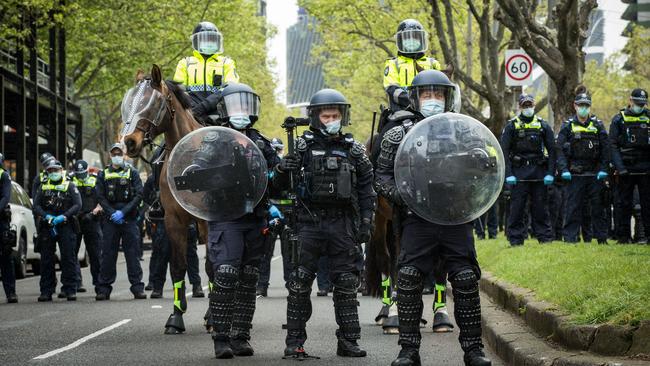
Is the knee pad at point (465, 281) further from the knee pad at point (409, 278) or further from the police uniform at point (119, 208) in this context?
the police uniform at point (119, 208)

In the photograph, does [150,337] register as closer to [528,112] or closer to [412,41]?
[412,41]

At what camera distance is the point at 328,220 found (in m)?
9.18

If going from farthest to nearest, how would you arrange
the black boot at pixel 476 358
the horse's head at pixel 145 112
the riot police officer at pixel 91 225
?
1. the riot police officer at pixel 91 225
2. the horse's head at pixel 145 112
3. the black boot at pixel 476 358

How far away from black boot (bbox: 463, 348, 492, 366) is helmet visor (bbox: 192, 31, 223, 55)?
18.4 feet

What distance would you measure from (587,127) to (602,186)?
0.92 meters

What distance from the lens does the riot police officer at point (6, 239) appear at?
15.6m

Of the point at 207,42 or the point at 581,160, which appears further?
the point at 581,160

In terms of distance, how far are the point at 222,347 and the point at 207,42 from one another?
14.4 feet

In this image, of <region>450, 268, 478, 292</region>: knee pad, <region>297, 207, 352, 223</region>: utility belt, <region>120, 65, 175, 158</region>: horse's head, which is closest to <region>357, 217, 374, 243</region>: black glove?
<region>297, 207, 352, 223</region>: utility belt

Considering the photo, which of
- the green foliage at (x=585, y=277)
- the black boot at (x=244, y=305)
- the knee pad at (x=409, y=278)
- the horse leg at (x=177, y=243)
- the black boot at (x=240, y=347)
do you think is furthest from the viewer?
the horse leg at (x=177, y=243)

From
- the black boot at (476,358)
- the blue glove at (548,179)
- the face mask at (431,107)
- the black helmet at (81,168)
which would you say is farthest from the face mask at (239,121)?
the black helmet at (81,168)

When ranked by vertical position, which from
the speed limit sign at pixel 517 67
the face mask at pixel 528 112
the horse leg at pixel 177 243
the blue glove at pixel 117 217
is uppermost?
the speed limit sign at pixel 517 67

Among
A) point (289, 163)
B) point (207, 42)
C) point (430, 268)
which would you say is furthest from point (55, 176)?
point (430, 268)

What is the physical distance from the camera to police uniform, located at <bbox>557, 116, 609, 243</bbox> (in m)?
16.9
